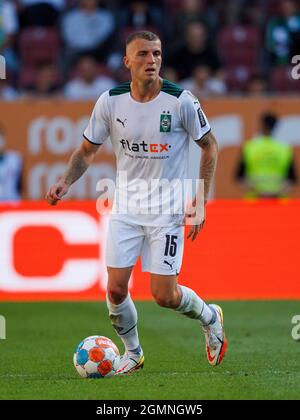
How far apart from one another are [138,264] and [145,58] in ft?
19.2

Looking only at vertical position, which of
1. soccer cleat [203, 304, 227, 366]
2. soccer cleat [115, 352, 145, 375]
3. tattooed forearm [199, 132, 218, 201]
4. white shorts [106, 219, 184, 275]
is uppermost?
tattooed forearm [199, 132, 218, 201]

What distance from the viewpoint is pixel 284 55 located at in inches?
689

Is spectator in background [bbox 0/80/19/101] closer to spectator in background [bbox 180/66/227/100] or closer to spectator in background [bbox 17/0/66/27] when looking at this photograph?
spectator in background [bbox 17/0/66/27]

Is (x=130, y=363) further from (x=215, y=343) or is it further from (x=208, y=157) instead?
(x=208, y=157)

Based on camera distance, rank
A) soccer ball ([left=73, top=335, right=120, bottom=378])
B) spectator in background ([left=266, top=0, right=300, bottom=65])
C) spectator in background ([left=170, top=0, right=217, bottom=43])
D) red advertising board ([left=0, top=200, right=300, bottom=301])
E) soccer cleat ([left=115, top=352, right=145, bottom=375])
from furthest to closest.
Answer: spectator in background ([left=170, top=0, right=217, bottom=43]) → spectator in background ([left=266, top=0, right=300, bottom=65]) → red advertising board ([left=0, top=200, right=300, bottom=301]) → soccer cleat ([left=115, top=352, right=145, bottom=375]) → soccer ball ([left=73, top=335, right=120, bottom=378])

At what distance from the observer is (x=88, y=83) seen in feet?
56.1

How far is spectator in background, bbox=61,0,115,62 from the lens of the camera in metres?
17.9

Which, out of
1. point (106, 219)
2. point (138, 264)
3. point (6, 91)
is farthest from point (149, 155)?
point (6, 91)

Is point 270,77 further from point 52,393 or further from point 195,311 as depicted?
point 52,393

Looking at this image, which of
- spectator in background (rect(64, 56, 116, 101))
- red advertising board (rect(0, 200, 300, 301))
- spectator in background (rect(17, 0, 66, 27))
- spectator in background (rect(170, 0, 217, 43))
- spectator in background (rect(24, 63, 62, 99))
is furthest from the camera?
spectator in background (rect(17, 0, 66, 27))

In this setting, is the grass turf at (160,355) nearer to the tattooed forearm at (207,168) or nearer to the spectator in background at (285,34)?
the tattooed forearm at (207,168)

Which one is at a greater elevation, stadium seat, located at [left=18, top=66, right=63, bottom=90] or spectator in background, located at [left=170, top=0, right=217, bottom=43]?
spectator in background, located at [left=170, top=0, right=217, bottom=43]

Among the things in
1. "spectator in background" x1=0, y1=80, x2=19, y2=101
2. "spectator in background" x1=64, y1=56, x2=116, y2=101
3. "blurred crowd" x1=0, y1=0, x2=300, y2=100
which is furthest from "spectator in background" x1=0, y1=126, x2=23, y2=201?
"spectator in background" x1=64, y1=56, x2=116, y2=101
